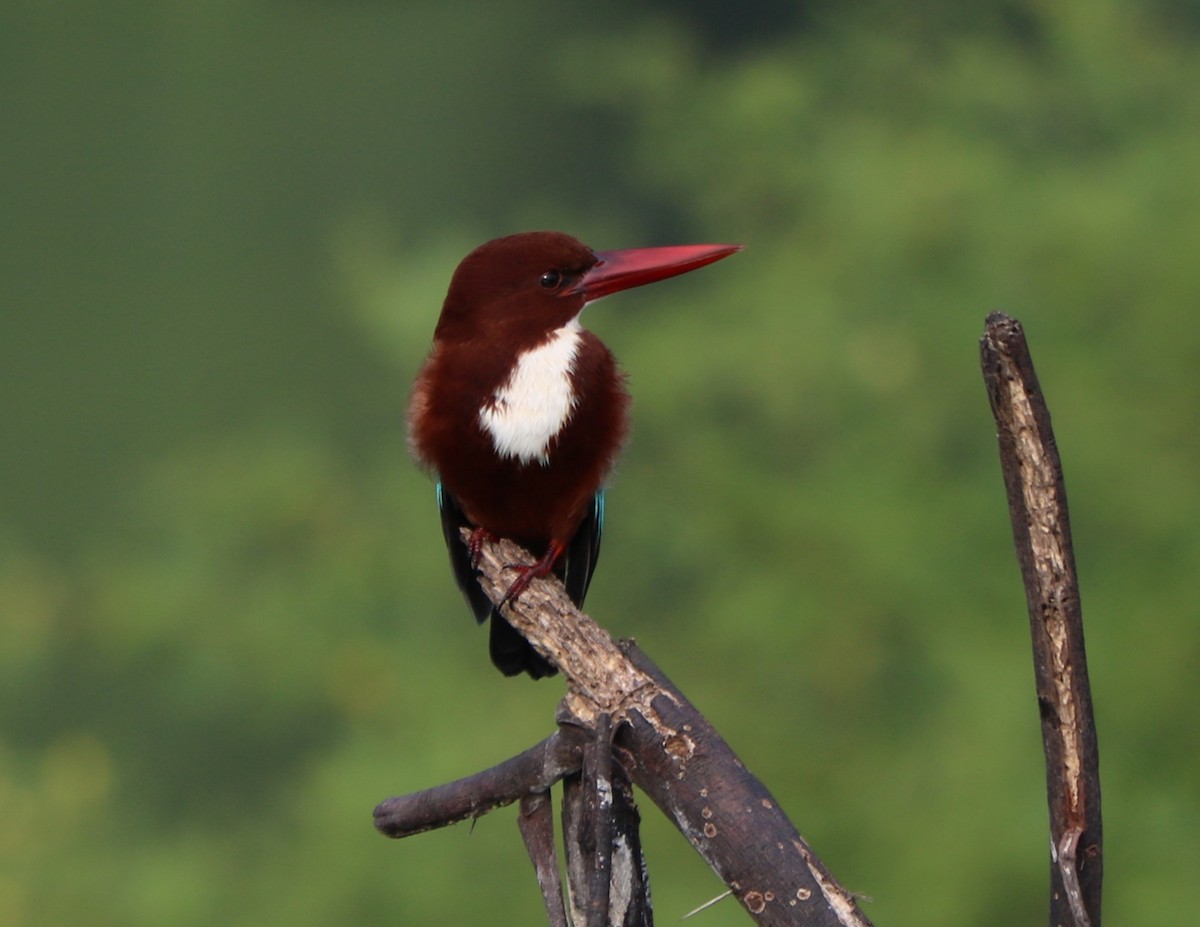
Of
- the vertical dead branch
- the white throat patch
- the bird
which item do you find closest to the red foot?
the bird

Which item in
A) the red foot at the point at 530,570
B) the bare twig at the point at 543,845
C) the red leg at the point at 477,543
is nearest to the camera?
the bare twig at the point at 543,845

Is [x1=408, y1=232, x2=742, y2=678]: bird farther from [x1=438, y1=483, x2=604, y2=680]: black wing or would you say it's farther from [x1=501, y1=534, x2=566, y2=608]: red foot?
[x1=438, y1=483, x2=604, y2=680]: black wing

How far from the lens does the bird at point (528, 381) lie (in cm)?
174

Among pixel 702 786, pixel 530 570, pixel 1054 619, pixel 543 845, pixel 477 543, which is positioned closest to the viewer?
pixel 1054 619

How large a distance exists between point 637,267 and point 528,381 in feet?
0.63

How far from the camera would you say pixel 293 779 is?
4.19 meters

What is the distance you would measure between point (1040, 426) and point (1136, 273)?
97.3 inches

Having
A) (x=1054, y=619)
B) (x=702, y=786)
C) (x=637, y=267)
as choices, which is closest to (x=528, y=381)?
(x=637, y=267)

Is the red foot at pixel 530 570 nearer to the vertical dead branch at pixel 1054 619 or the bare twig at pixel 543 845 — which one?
the bare twig at pixel 543 845

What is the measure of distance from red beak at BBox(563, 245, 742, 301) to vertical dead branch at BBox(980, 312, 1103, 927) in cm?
76

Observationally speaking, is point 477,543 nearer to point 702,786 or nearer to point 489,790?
point 489,790

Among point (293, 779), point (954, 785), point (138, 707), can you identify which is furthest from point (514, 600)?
point (138, 707)

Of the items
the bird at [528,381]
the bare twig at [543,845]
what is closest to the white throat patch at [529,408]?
the bird at [528,381]

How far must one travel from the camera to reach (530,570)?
67.4 inches
